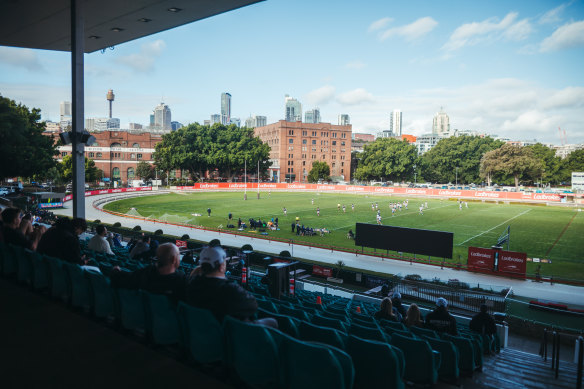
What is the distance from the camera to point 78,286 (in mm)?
4930

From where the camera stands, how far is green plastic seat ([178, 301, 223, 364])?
338cm

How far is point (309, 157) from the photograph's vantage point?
397ft

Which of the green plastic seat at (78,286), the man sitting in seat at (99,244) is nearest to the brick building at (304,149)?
the man sitting in seat at (99,244)

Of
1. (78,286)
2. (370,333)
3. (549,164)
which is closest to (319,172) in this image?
(549,164)

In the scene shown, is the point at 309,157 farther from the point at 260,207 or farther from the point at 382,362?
the point at 382,362

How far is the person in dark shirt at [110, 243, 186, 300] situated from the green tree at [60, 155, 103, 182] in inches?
3187

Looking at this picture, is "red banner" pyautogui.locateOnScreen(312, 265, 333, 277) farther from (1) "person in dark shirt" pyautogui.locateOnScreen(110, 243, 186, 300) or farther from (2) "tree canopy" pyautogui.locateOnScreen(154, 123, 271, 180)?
(2) "tree canopy" pyautogui.locateOnScreen(154, 123, 271, 180)

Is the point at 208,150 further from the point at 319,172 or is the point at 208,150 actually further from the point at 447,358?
the point at 447,358

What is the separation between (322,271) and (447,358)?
14.4m

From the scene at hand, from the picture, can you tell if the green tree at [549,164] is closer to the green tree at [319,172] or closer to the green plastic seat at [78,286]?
the green tree at [319,172]

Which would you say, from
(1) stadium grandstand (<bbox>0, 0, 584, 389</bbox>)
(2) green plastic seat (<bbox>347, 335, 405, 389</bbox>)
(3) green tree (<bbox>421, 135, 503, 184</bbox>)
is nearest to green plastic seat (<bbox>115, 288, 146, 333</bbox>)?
(1) stadium grandstand (<bbox>0, 0, 584, 389</bbox>)

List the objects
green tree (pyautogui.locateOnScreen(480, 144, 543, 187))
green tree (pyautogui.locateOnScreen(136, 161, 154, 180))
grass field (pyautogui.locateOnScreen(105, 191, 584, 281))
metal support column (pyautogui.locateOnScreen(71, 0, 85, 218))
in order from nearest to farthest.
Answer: metal support column (pyautogui.locateOnScreen(71, 0, 85, 218)) < grass field (pyautogui.locateOnScreen(105, 191, 584, 281)) < green tree (pyautogui.locateOnScreen(480, 144, 543, 187)) < green tree (pyautogui.locateOnScreen(136, 161, 154, 180))

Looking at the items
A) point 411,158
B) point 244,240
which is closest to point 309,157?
point 411,158

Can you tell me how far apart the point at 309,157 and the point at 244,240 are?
93.4 metres
